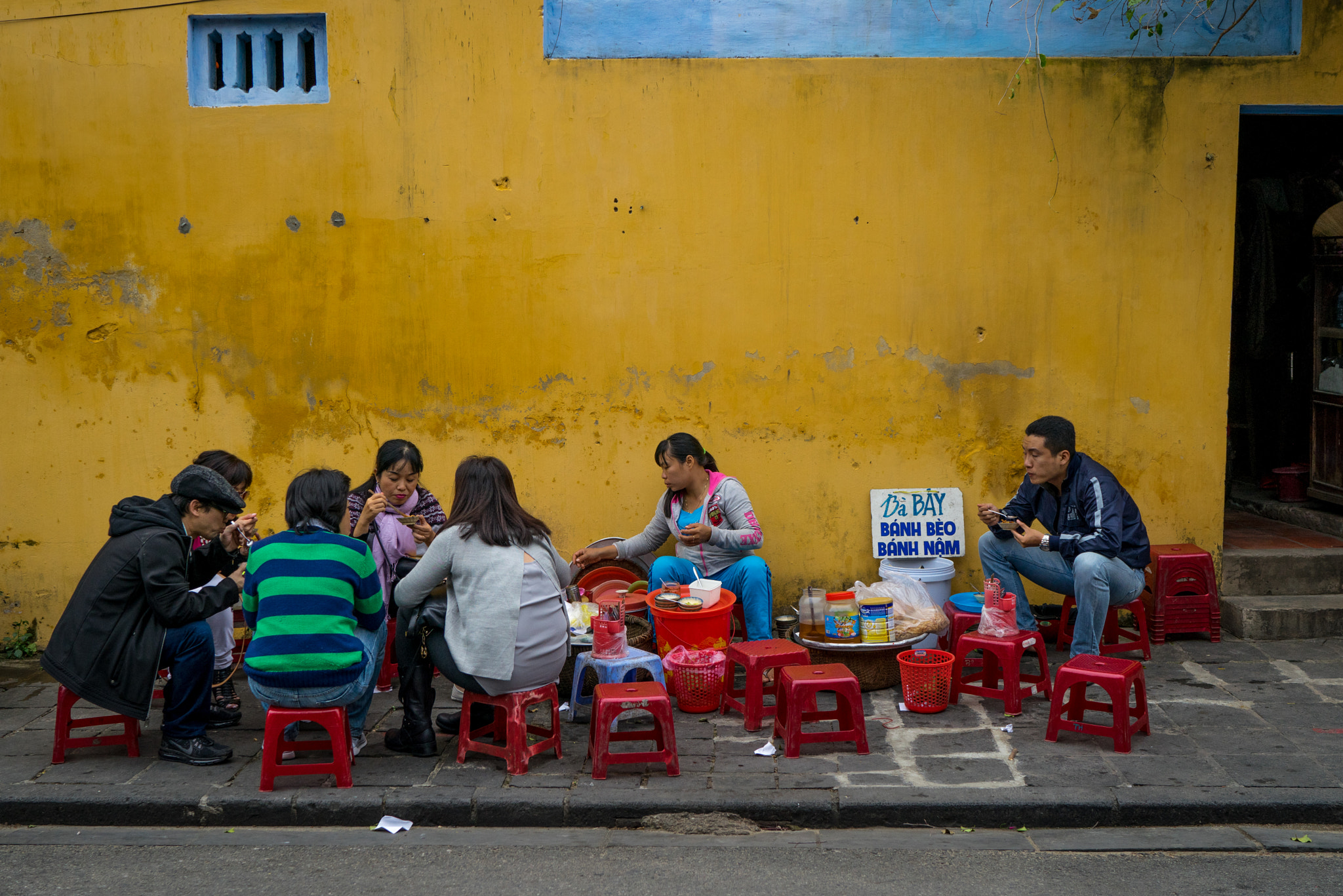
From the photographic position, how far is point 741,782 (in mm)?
4820

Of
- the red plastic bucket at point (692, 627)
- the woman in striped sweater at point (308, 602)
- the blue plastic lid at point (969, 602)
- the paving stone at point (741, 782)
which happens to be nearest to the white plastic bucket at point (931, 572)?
the blue plastic lid at point (969, 602)

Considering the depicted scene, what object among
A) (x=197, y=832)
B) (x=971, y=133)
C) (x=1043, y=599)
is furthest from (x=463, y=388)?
(x=1043, y=599)

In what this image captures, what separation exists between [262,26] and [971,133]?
15.1 feet

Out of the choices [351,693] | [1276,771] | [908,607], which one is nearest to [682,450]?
[908,607]

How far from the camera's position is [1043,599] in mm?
7145

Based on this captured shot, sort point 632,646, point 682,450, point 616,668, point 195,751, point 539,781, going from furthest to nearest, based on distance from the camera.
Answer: point 682,450, point 632,646, point 616,668, point 195,751, point 539,781

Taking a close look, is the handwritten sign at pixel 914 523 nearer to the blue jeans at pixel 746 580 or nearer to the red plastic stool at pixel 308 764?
the blue jeans at pixel 746 580

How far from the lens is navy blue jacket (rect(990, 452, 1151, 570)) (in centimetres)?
579

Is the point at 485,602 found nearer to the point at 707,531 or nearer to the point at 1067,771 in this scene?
the point at 707,531

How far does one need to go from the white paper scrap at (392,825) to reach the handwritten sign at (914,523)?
11.7ft

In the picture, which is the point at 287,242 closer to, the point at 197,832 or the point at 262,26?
the point at 262,26

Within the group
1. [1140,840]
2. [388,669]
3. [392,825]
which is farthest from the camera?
[388,669]

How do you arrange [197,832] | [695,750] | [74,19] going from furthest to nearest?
[74,19], [695,750], [197,832]

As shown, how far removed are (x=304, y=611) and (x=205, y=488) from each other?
2.80 feet
